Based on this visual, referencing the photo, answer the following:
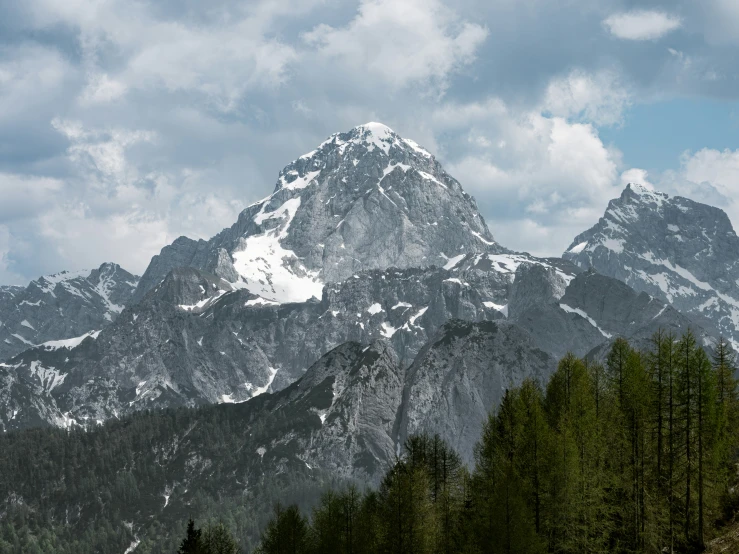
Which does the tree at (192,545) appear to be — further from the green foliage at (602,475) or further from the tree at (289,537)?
the green foliage at (602,475)

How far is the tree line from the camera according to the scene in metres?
70.9

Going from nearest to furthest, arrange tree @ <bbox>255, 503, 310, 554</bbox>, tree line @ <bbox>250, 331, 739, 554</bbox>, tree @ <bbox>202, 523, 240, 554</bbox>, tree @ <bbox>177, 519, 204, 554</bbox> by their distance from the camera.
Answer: tree line @ <bbox>250, 331, 739, 554</bbox> → tree @ <bbox>255, 503, 310, 554</bbox> → tree @ <bbox>177, 519, 204, 554</bbox> → tree @ <bbox>202, 523, 240, 554</bbox>

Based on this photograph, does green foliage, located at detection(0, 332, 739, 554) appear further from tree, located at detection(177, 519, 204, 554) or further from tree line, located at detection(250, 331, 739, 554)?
tree, located at detection(177, 519, 204, 554)

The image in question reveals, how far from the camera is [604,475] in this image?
78000mm

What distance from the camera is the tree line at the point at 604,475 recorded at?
2790 inches

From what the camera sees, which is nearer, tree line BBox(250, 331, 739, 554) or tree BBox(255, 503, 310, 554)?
tree line BBox(250, 331, 739, 554)

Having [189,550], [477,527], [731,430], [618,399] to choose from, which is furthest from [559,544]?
[189,550]

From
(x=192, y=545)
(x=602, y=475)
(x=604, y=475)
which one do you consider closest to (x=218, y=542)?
(x=192, y=545)

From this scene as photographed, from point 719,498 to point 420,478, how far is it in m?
27.1

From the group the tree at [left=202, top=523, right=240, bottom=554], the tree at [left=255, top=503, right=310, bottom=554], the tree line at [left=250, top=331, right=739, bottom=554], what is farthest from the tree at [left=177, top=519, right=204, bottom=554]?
the tree line at [left=250, top=331, right=739, bottom=554]

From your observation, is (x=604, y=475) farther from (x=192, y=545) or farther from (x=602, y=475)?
(x=192, y=545)

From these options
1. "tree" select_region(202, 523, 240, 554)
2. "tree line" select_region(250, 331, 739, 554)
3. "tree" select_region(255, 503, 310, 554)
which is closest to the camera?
"tree line" select_region(250, 331, 739, 554)

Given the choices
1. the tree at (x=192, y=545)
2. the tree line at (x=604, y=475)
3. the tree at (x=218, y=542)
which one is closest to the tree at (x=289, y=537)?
the tree at (x=192, y=545)

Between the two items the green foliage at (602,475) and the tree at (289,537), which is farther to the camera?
the tree at (289,537)
